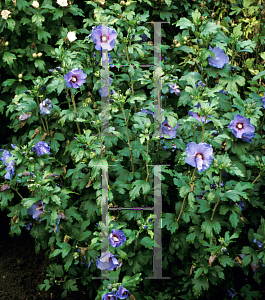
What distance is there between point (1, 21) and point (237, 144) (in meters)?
2.68

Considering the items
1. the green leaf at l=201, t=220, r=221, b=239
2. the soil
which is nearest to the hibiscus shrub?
the green leaf at l=201, t=220, r=221, b=239

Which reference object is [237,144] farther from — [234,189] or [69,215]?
[69,215]

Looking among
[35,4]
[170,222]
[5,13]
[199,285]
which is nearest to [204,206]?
[170,222]

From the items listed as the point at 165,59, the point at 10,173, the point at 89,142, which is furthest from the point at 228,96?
the point at 10,173

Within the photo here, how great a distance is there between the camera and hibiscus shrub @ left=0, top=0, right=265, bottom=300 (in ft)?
7.66

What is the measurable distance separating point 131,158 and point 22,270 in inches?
73.6

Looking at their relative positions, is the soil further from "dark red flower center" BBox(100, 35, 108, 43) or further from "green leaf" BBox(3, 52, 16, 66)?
"dark red flower center" BBox(100, 35, 108, 43)

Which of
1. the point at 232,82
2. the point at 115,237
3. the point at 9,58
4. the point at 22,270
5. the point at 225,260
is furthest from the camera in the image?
the point at 22,270

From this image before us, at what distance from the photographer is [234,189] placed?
7.87 feet

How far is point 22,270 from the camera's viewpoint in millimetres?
3281

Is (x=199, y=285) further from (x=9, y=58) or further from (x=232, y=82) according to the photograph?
(x=9, y=58)

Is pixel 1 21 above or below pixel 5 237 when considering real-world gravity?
above

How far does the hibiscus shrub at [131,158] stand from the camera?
7.66 ft

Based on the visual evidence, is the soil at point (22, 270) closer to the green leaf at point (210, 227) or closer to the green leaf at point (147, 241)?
the green leaf at point (147, 241)
